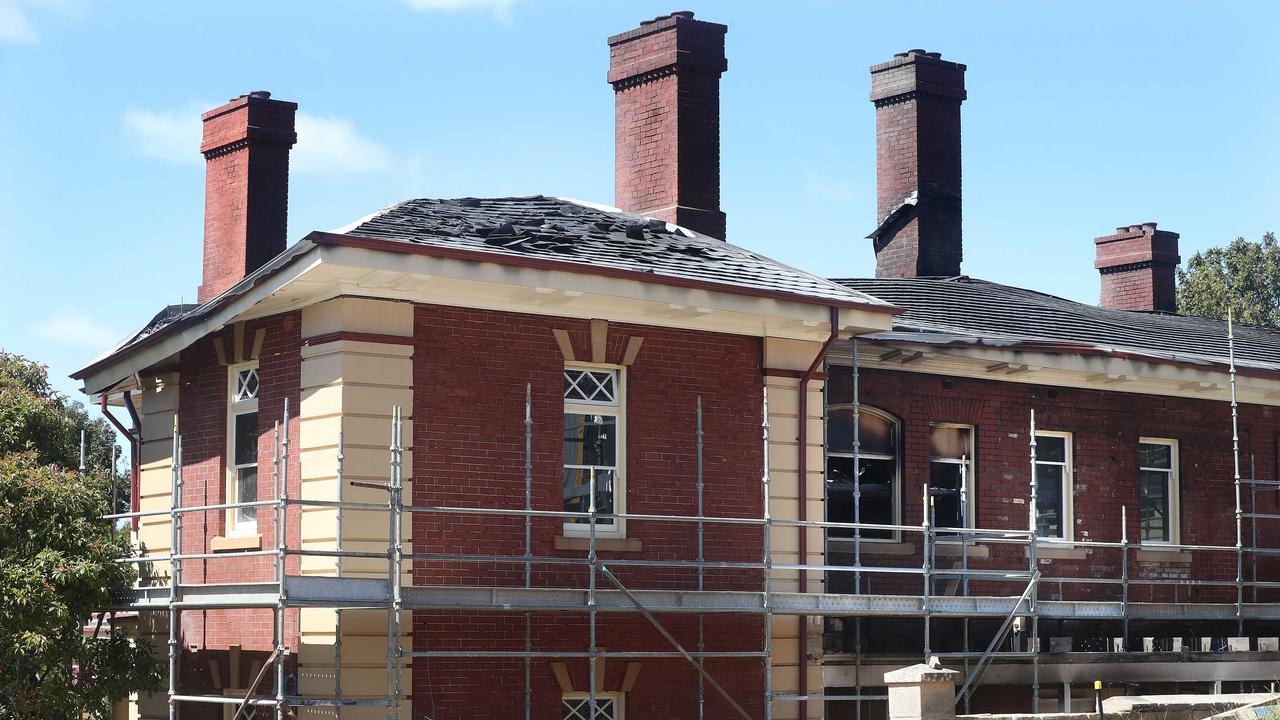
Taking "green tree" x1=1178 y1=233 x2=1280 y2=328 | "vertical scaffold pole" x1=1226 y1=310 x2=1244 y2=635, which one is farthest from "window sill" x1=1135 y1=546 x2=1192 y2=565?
"green tree" x1=1178 y1=233 x2=1280 y2=328

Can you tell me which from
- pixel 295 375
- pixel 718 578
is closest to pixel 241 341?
pixel 295 375

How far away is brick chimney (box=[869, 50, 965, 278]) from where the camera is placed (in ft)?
89.4

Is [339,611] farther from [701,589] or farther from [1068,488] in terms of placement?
[1068,488]

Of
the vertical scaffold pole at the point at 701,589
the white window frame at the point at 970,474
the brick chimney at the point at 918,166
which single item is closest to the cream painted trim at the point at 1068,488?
the white window frame at the point at 970,474

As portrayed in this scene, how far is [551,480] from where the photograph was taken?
17.8 metres

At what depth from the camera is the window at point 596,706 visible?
17938 millimetres

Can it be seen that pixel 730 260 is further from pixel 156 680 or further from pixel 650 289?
pixel 156 680

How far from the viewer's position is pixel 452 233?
17.8 meters

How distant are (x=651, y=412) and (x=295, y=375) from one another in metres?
3.68

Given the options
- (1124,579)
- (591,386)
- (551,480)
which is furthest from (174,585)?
(1124,579)

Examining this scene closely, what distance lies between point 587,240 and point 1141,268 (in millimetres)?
16695

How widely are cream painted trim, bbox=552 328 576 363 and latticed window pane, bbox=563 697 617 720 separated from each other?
3478mm

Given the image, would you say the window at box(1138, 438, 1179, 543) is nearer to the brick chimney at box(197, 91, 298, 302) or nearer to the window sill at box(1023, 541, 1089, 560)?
the window sill at box(1023, 541, 1089, 560)

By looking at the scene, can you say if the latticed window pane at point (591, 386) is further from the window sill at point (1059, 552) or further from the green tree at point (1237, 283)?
the green tree at point (1237, 283)
